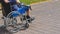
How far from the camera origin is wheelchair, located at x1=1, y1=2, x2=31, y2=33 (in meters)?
6.77

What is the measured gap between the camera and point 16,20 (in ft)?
22.9

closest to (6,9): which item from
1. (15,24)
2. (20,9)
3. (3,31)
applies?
(20,9)

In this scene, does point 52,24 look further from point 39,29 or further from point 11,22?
point 11,22

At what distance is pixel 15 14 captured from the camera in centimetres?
681

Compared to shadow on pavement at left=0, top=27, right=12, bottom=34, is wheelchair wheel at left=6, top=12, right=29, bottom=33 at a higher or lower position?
higher

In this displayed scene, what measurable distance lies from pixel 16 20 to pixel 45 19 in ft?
5.46

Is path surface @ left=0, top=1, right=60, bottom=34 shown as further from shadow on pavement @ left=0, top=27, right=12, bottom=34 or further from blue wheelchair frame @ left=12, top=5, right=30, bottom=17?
blue wheelchair frame @ left=12, top=5, right=30, bottom=17

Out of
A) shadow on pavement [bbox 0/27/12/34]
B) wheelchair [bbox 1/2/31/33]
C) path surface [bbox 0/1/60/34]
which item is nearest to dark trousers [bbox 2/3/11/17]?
wheelchair [bbox 1/2/31/33]

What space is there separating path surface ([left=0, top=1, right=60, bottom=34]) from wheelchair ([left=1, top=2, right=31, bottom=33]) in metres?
0.21

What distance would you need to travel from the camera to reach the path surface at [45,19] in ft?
22.8

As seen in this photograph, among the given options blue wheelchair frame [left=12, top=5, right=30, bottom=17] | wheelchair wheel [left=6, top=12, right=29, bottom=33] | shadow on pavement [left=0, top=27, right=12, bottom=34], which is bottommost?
shadow on pavement [left=0, top=27, right=12, bottom=34]

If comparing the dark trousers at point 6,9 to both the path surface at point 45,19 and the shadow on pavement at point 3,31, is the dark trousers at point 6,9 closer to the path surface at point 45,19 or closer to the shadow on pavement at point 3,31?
the shadow on pavement at point 3,31

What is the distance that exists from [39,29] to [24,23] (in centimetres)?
55

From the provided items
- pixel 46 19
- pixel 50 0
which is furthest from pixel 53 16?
pixel 50 0
